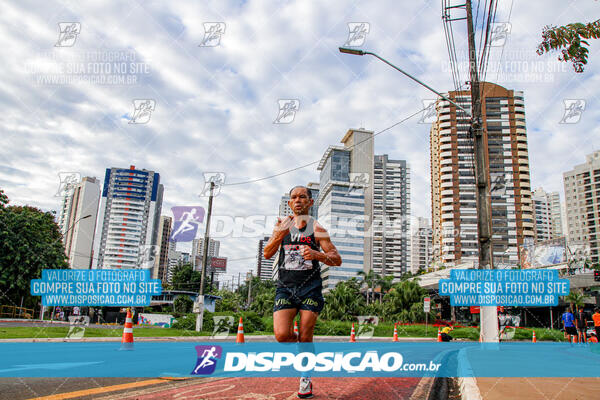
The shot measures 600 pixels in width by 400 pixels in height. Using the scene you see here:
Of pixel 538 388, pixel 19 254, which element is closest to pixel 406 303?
pixel 19 254

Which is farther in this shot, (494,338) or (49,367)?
(494,338)

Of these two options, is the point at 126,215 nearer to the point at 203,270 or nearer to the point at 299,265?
the point at 203,270

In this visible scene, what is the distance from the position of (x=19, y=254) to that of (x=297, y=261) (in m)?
26.9

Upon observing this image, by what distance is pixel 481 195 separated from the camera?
907 centimetres

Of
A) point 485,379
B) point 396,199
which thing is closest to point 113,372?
point 485,379

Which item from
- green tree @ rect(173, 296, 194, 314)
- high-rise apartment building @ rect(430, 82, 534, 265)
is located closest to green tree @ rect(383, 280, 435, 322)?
green tree @ rect(173, 296, 194, 314)

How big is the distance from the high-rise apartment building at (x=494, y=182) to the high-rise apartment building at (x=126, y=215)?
12228cm

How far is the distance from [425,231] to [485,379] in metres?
181

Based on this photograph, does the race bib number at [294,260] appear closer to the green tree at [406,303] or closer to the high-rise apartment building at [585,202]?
the green tree at [406,303]

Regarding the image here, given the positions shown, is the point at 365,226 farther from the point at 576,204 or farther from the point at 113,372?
the point at 113,372

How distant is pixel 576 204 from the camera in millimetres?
127188

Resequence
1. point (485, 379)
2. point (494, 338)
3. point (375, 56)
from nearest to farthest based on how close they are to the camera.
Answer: point (485, 379) < point (494, 338) < point (375, 56)

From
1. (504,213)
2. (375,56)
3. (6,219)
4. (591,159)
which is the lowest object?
(6,219)

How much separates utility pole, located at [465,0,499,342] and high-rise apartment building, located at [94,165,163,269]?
176m
